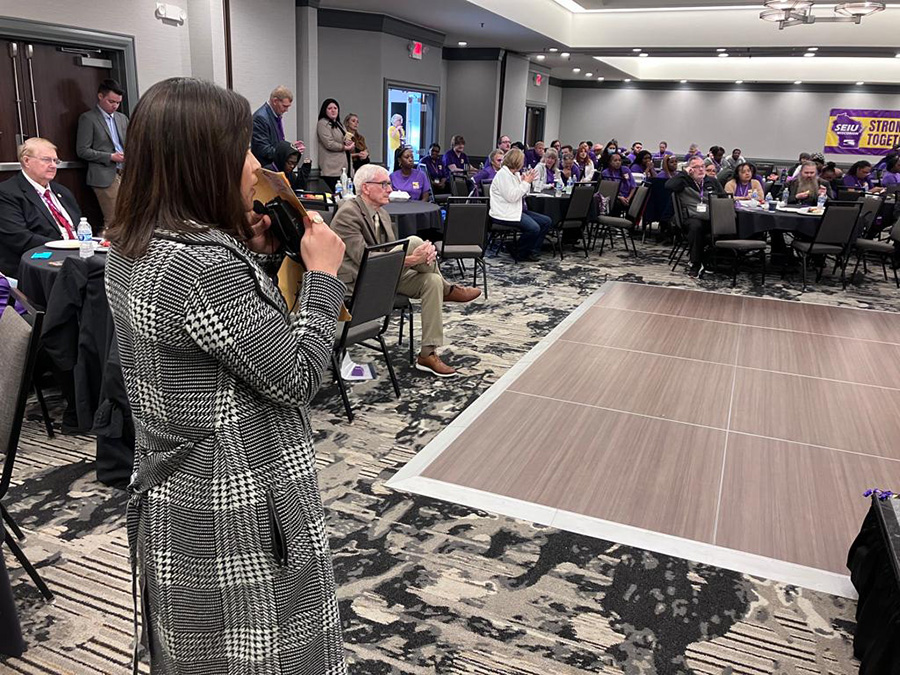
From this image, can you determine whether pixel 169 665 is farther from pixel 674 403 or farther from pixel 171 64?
pixel 171 64

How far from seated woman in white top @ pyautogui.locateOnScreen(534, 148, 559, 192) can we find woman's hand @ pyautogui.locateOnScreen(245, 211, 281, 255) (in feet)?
29.7

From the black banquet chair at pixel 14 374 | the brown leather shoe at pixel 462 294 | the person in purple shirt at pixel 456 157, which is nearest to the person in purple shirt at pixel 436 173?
the person in purple shirt at pixel 456 157

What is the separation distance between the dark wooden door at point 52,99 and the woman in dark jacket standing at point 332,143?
111 inches

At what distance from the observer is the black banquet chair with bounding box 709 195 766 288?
307 inches

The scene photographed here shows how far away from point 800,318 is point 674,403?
9.97 feet

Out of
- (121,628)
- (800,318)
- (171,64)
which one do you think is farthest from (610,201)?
(121,628)

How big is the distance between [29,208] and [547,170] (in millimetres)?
7660

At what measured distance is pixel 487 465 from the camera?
11.4ft

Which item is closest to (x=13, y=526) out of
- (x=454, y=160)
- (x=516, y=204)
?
(x=516, y=204)

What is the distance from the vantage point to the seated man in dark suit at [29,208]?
4.24m

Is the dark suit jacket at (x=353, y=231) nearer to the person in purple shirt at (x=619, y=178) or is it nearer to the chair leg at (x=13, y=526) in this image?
the chair leg at (x=13, y=526)

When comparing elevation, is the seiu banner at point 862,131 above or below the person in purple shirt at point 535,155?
above

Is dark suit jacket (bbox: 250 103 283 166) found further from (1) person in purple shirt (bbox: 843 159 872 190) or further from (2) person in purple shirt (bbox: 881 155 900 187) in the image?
(2) person in purple shirt (bbox: 881 155 900 187)

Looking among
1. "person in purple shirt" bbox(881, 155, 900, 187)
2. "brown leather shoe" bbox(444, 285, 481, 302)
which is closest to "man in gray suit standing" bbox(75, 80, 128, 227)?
"brown leather shoe" bbox(444, 285, 481, 302)
